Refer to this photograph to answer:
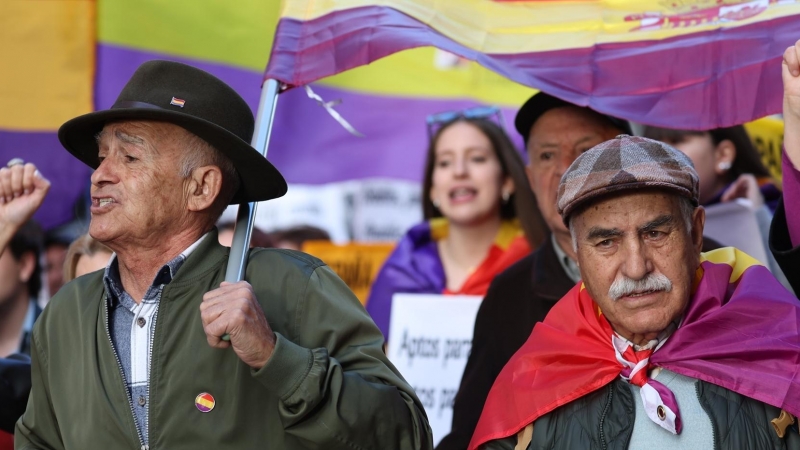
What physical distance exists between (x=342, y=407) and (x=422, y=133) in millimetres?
5469

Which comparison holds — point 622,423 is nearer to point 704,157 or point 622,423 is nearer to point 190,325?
point 190,325

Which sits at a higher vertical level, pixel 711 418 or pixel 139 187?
pixel 139 187

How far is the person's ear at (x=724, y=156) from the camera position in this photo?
609 cm

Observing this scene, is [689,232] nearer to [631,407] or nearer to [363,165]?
[631,407]

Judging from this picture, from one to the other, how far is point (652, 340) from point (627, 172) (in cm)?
52

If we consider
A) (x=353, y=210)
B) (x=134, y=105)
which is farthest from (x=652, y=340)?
(x=353, y=210)

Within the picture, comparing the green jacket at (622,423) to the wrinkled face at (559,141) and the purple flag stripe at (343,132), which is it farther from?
the purple flag stripe at (343,132)

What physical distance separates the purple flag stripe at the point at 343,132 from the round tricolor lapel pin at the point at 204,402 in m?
3.81

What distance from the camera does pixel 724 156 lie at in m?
6.11

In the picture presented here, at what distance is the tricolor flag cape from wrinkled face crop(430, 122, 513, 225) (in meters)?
3.06

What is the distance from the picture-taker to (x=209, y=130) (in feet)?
11.6

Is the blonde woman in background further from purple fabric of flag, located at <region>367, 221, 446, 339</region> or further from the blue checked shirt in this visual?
purple fabric of flag, located at <region>367, 221, 446, 339</region>

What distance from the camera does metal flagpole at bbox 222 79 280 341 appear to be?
3.53 m

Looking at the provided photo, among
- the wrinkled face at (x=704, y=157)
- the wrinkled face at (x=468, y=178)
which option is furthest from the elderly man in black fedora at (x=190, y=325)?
the wrinkled face at (x=468, y=178)
